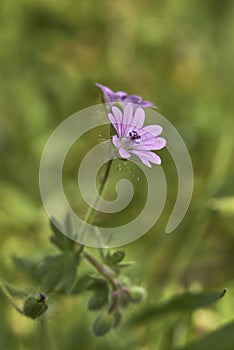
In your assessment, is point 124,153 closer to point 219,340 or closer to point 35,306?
point 35,306

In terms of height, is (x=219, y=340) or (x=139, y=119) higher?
(x=139, y=119)

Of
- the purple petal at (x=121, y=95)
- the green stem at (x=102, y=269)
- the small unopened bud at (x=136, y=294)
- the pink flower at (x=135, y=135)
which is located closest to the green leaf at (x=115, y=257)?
the green stem at (x=102, y=269)

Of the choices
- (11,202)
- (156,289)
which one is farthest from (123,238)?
(11,202)

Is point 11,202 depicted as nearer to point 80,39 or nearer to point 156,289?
point 156,289

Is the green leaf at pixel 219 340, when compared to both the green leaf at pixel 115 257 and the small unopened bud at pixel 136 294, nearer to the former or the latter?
the small unopened bud at pixel 136 294

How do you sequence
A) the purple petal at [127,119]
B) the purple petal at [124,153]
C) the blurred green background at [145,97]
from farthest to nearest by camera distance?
1. the blurred green background at [145,97]
2. the purple petal at [127,119]
3. the purple petal at [124,153]

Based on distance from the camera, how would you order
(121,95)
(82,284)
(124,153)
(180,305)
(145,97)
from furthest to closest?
(145,97) → (180,305) → (82,284) → (121,95) → (124,153)

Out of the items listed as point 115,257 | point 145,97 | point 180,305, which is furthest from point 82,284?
point 145,97
